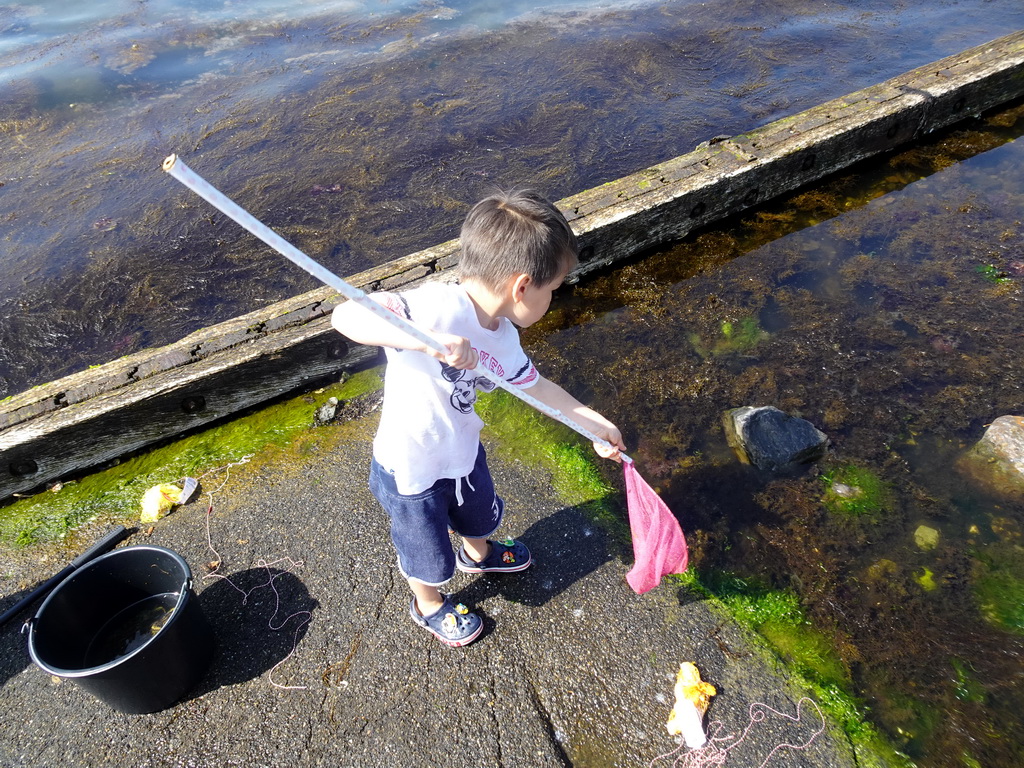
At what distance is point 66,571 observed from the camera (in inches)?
121

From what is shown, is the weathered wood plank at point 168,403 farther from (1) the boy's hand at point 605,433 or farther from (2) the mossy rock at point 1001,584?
(2) the mossy rock at point 1001,584

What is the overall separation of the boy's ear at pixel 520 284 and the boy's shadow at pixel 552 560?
5.14 ft

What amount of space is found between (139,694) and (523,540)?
5.90 feet

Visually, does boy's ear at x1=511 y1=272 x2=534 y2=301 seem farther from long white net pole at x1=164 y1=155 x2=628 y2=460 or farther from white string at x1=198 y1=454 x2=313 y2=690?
white string at x1=198 y1=454 x2=313 y2=690

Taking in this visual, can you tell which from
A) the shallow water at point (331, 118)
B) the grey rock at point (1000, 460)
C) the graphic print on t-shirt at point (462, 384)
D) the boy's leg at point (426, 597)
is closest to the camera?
the graphic print on t-shirt at point (462, 384)

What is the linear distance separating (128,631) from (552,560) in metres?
2.05

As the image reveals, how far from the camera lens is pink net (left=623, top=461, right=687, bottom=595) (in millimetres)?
2713

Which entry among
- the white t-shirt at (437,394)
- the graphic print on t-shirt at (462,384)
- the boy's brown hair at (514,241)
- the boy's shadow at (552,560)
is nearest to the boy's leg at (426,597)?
the boy's shadow at (552,560)

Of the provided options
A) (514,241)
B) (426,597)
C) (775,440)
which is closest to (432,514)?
(426,597)

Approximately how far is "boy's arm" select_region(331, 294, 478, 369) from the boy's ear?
0.26 m

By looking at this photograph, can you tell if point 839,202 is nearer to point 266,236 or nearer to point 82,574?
point 266,236

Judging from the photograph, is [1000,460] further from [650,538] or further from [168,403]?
[168,403]

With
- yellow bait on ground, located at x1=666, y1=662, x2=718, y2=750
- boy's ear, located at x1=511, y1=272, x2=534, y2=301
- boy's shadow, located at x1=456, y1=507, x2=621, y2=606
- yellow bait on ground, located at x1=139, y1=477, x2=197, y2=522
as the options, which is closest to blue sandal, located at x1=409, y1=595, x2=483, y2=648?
boy's shadow, located at x1=456, y1=507, x2=621, y2=606

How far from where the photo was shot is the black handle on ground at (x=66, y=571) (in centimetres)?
294
